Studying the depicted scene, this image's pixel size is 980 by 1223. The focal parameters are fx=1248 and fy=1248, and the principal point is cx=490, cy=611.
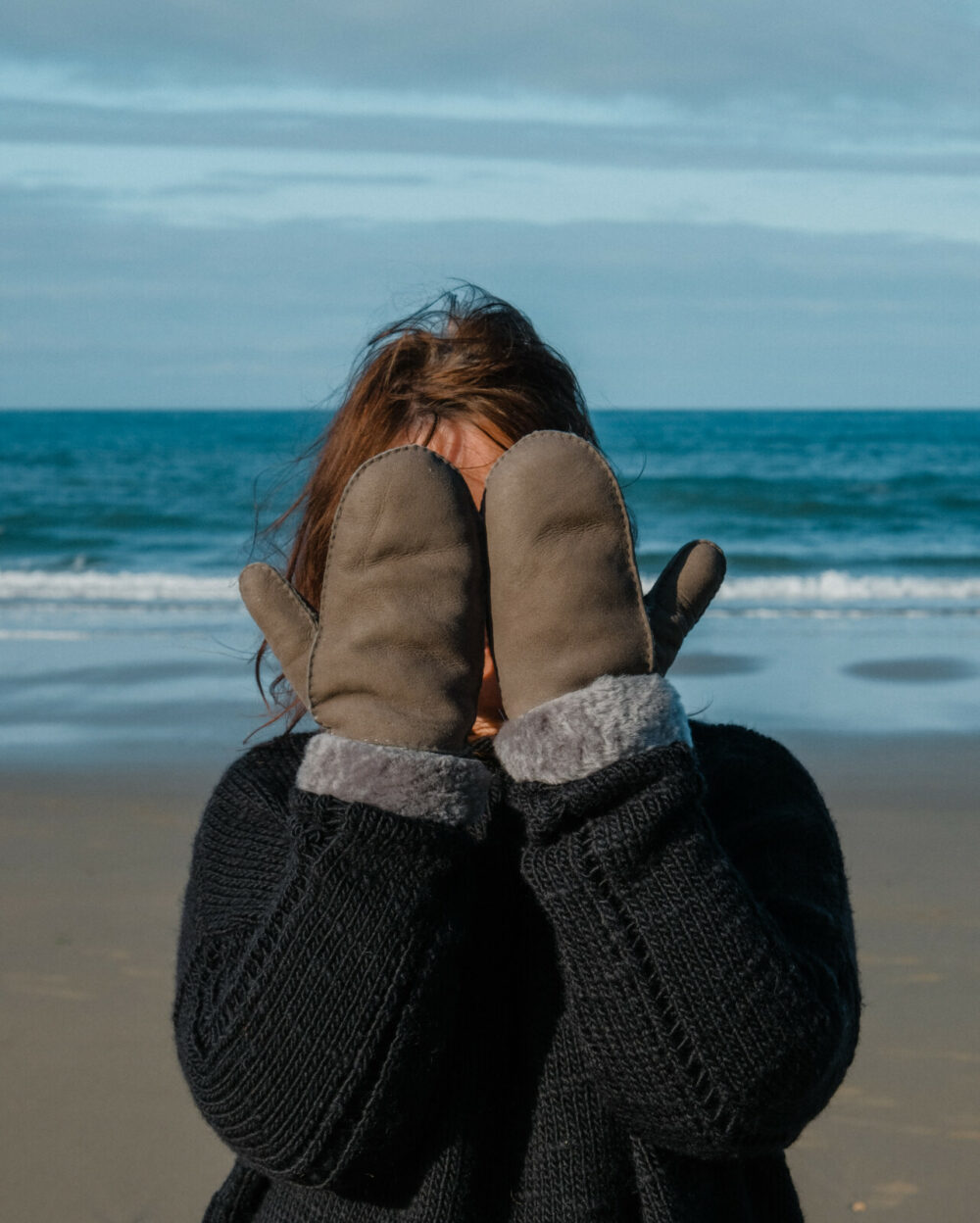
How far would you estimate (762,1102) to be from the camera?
3.65ft

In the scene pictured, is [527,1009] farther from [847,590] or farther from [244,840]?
[847,590]

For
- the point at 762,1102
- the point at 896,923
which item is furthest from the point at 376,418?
the point at 896,923

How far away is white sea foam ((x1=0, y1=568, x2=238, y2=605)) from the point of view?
11961 millimetres

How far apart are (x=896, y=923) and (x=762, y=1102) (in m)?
3.22

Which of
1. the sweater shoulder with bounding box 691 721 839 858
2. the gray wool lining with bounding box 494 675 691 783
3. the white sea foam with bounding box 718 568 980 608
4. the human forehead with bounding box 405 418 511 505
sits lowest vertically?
the white sea foam with bounding box 718 568 980 608

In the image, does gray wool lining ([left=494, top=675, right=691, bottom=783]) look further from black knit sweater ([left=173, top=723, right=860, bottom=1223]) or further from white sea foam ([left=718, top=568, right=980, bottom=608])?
white sea foam ([left=718, top=568, right=980, bottom=608])

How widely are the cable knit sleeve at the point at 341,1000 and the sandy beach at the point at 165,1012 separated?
197 cm

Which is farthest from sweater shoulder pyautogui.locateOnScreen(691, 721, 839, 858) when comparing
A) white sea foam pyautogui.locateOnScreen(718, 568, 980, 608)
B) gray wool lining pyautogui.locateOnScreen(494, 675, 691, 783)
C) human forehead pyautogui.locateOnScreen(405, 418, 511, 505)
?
white sea foam pyautogui.locateOnScreen(718, 568, 980, 608)

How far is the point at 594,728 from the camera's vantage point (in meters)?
1.17

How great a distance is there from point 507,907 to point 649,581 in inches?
453

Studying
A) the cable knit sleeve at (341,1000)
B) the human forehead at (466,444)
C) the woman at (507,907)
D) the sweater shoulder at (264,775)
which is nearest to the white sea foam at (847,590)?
the human forehead at (466,444)

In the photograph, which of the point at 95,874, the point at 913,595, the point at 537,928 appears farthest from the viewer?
the point at 913,595

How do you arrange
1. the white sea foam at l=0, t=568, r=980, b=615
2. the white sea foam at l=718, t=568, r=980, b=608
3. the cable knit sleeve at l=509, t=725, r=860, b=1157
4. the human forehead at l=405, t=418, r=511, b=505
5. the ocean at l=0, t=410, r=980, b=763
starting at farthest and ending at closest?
the white sea foam at l=718, t=568, r=980, b=608 → the white sea foam at l=0, t=568, r=980, b=615 → the ocean at l=0, t=410, r=980, b=763 → the human forehead at l=405, t=418, r=511, b=505 → the cable knit sleeve at l=509, t=725, r=860, b=1157

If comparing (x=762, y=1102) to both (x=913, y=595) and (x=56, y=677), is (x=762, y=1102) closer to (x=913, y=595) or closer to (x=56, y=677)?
(x=56, y=677)
